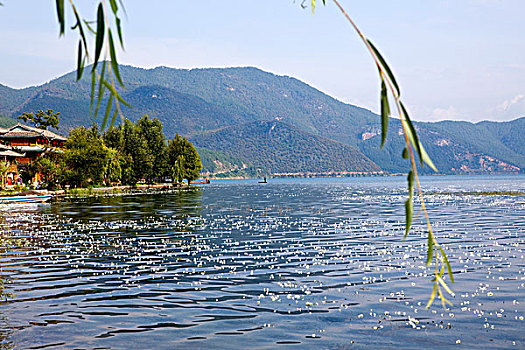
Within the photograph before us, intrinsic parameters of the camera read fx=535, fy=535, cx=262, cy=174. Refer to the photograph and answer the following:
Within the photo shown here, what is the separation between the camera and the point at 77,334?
47.6ft

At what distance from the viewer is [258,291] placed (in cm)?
1970

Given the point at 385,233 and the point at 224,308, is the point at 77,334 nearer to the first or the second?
the point at 224,308

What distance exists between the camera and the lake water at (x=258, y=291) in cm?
1431

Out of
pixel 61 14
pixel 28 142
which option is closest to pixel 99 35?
pixel 61 14

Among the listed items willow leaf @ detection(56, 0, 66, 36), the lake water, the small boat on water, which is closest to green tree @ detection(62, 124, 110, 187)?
the small boat on water

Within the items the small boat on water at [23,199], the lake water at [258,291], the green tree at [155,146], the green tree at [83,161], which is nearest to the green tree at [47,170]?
the green tree at [83,161]

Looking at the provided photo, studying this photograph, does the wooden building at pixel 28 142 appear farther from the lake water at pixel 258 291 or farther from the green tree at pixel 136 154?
the lake water at pixel 258 291

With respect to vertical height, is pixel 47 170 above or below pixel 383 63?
above

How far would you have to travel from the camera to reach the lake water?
1431cm

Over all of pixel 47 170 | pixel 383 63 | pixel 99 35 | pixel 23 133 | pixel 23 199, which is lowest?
pixel 23 199

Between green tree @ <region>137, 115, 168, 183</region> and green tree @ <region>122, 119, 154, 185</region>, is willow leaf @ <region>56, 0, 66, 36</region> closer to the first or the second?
green tree @ <region>122, 119, 154, 185</region>

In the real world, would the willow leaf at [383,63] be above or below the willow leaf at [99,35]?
below

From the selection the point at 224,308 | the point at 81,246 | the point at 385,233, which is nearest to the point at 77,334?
the point at 224,308

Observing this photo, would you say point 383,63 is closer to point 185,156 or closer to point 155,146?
point 155,146
